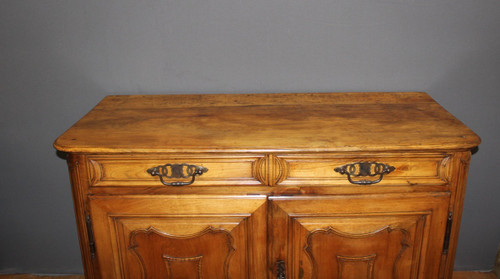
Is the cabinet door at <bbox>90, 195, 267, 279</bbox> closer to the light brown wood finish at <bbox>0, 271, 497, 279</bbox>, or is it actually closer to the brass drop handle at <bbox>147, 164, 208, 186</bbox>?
the brass drop handle at <bbox>147, 164, 208, 186</bbox>

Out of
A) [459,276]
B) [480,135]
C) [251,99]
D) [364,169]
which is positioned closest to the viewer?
[364,169]

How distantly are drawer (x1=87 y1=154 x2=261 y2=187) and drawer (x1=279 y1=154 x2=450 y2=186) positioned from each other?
140mm

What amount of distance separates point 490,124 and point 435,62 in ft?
1.37

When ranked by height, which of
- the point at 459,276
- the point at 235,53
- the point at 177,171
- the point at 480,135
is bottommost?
the point at 459,276

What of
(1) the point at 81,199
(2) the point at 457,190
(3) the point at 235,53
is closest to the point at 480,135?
(2) the point at 457,190

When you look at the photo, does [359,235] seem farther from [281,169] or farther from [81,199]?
[81,199]

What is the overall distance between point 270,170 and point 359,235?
0.39 metres

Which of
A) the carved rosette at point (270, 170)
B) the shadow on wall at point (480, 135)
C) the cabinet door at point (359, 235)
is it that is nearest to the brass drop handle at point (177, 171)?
the carved rosette at point (270, 170)

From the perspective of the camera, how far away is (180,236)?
139cm

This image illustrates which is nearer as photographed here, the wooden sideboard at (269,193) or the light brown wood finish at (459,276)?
the wooden sideboard at (269,193)

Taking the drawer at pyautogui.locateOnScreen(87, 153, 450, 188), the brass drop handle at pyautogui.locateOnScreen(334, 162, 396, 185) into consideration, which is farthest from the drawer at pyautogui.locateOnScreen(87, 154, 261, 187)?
the brass drop handle at pyautogui.locateOnScreen(334, 162, 396, 185)

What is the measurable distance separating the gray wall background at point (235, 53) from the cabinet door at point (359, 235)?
2.14ft

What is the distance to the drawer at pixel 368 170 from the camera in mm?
1281

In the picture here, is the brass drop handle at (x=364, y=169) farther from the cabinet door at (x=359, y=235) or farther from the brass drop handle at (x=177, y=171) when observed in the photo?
the brass drop handle at (x=177, y=171)
